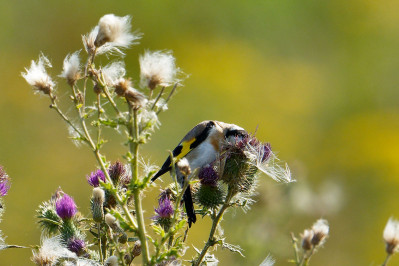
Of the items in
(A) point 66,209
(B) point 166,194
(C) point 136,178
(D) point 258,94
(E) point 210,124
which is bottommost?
(C) point 136,178

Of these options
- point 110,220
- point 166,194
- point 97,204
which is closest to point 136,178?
point 110,220

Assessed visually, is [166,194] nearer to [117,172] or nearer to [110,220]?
[117,172]

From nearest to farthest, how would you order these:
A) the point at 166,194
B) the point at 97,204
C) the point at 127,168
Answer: the point at 97,204, the point at 127,168, the point at 166,194

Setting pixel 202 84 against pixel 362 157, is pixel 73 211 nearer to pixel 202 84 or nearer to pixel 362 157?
pixel 362 157

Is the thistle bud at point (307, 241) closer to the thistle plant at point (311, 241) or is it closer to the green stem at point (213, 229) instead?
the thistle plant at point (311, 241)

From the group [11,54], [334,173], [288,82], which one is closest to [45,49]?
[11,54]

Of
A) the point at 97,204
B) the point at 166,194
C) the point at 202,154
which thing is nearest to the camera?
the point at 97,204
